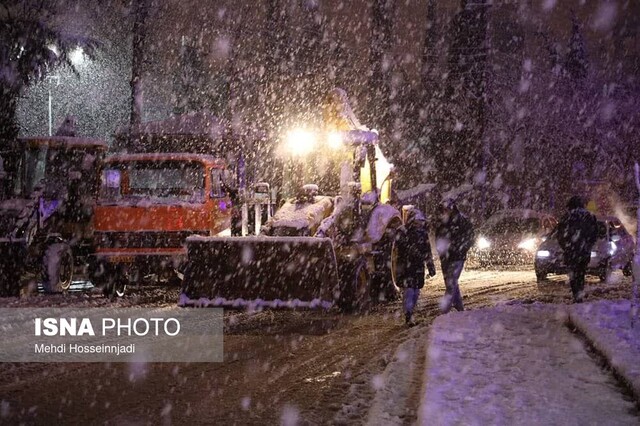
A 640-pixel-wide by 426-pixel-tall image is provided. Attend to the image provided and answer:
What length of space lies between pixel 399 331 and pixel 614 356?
13.0ft

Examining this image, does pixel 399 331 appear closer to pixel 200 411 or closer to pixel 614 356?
pixel 614 356

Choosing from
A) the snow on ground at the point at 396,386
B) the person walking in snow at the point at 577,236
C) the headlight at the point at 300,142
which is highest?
the headlight at the point at 300,142

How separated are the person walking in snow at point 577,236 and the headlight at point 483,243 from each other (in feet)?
35.3

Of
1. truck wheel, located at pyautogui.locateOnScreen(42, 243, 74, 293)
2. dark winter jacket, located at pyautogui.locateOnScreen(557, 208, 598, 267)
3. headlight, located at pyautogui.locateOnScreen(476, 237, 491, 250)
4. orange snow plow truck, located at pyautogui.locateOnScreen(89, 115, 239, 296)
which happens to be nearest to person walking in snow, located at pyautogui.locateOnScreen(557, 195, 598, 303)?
dark winter jacket, located at pyautogui.locateOnScreen(557, 208, 598, 267)

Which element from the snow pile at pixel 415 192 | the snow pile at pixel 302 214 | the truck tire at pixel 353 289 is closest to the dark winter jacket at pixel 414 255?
the truck tire at pixel 353 289

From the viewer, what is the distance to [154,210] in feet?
48.3

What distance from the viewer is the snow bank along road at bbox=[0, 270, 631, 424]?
635cm

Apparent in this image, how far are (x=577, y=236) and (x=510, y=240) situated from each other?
11.1 meters

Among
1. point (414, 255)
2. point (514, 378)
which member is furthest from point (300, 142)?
point (514, 378)

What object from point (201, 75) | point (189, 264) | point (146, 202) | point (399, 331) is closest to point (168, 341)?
point (189, 264)

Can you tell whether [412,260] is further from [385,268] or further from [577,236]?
[577,236]

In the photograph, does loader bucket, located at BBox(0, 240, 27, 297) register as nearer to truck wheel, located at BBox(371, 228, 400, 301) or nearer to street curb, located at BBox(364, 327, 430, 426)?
truck wheel, located at BBox(371, 228, 400, 301)

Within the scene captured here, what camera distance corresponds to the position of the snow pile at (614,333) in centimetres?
694

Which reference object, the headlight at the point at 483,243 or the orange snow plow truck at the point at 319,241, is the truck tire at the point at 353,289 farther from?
the headlight at the point at 483,243
